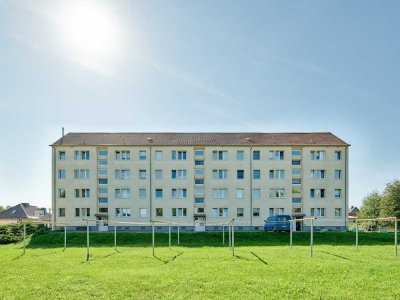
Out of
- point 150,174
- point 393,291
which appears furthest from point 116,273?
point 150,174

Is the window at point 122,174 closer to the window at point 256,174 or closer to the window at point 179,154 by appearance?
the window at point 179,154

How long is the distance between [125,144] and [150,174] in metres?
5.88

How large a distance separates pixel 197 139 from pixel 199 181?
681 cm

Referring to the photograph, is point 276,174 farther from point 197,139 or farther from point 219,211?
point 197,139

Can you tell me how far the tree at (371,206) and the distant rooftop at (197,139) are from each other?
152 ft

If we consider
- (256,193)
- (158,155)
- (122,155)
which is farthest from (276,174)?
(122,155)

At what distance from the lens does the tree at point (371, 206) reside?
339ft

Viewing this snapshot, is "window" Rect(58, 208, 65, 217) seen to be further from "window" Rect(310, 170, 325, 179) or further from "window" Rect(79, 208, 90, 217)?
"window" Rect(310, 170, 325, 179)

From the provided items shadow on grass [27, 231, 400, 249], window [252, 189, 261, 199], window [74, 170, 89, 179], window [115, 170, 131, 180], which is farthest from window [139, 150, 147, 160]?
shadow on grass [27, 231, 400, 249]

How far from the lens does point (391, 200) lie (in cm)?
8556

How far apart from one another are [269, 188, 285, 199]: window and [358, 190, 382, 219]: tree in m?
50.1

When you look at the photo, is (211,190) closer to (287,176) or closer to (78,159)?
(287,176)

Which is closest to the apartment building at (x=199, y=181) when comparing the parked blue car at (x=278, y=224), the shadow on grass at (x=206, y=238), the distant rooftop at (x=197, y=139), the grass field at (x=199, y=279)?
the distant rooftop at (x=197, y=139)

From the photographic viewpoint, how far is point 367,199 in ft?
360
